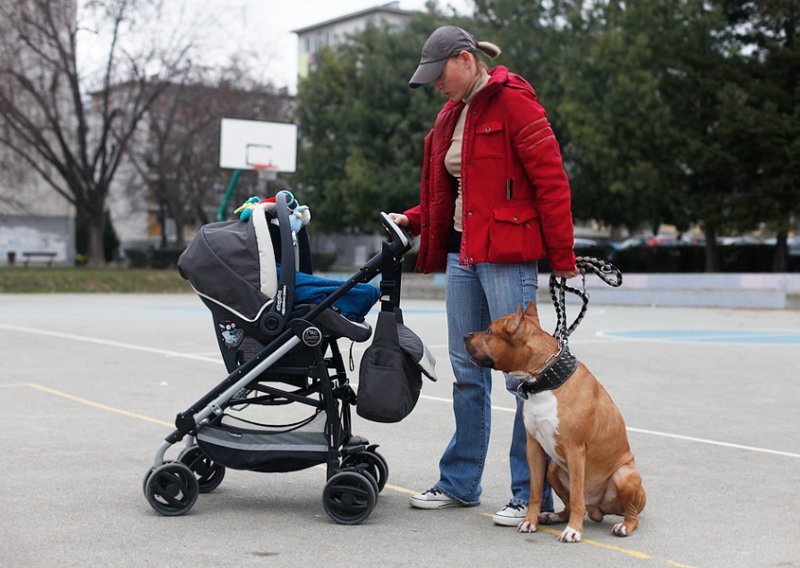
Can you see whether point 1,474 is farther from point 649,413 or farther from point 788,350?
point 788,350

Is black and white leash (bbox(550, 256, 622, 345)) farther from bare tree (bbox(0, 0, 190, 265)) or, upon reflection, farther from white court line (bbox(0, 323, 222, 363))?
bare tree (bbox(0, 0, 190, 265))

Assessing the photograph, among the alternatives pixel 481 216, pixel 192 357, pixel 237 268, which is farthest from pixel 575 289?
pixel 192 357

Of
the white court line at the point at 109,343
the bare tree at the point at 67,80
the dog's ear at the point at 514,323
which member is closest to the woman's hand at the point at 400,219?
the dog's ear at the point at 514,323

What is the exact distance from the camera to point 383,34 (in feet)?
145

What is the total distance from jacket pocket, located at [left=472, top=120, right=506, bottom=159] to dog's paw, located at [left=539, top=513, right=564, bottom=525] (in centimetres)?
165

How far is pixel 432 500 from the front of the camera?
17.3ft

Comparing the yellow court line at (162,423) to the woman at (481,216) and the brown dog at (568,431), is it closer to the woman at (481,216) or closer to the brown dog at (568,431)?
the brown dog at (568,431)

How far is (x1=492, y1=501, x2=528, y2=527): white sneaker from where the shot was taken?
4.93 meters

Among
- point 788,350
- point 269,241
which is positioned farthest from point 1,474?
point 788,350

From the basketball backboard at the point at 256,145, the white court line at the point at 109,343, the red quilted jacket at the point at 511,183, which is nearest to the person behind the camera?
the red quilted jacket at the point at 511,183

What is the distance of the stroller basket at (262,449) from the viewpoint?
509cm

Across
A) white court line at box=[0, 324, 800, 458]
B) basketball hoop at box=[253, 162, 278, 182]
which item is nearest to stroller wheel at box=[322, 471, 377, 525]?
white court line at box=[0, 324, 800, 458]

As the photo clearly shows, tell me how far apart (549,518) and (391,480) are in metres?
1.22

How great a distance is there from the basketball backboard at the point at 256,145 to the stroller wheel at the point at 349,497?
28010 mm
